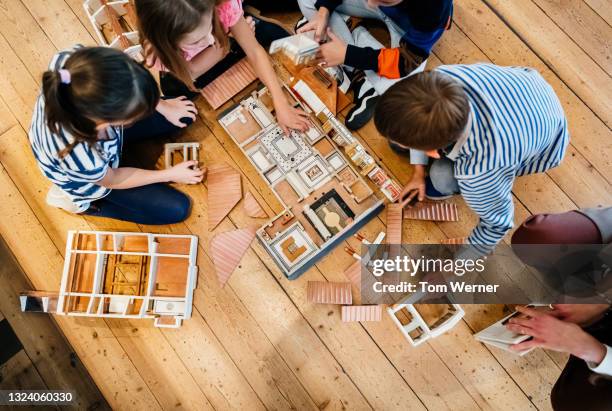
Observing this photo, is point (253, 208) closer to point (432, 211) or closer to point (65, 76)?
point (432, 211)

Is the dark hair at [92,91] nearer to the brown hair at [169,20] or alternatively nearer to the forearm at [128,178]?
the brown hair at [169,20]

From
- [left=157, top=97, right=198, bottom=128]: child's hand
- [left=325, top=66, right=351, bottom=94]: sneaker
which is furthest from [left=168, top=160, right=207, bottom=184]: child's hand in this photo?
[left=325, top=66, right=351, bottom=94]: sneaker

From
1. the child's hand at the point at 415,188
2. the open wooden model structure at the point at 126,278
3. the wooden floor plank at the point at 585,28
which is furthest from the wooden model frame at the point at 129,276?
the wooden floor plank at the point at 585,28

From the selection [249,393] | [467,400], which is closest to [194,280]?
[249,393]

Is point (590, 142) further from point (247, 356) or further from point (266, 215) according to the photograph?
point (247, 356)

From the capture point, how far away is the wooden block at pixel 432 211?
1558 millimetres

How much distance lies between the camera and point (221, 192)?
1601mm

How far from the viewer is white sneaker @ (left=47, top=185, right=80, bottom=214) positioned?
4.78ft

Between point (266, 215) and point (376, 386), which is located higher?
point (266, 215)

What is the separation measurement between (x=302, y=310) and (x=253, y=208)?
1.31ft

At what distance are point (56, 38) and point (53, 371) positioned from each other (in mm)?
1241

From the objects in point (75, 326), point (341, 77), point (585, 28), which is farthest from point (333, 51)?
point (75, 326)

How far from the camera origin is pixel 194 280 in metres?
1.55

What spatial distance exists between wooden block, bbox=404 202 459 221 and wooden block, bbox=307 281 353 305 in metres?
0.34
